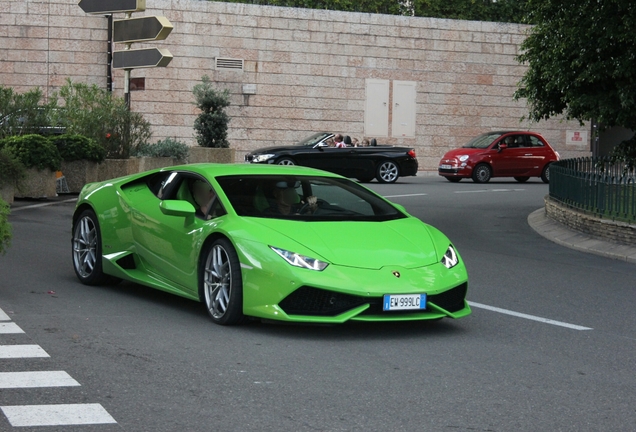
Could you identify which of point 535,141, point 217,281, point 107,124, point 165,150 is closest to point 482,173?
point 535,141

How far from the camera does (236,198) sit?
9.13m

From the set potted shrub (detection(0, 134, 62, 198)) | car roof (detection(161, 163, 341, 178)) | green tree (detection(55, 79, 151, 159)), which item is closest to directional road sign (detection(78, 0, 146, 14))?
green tree (detection(55, 79, 151, 159))

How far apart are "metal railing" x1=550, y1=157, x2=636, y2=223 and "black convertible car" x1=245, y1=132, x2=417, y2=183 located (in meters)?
12.4

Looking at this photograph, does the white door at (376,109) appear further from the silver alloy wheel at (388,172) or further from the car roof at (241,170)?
the car roof at (241,170)

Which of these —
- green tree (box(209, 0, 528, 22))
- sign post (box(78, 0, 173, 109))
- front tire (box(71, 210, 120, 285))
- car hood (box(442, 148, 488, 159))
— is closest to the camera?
front tire (box(71, 210, 120, 285))

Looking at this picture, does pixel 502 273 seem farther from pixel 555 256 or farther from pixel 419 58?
pixel 419 58

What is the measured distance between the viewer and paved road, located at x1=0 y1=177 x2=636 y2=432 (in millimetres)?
5949

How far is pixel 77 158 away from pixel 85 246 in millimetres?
12062

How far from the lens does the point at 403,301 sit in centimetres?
819

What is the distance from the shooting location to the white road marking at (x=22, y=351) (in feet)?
24.0

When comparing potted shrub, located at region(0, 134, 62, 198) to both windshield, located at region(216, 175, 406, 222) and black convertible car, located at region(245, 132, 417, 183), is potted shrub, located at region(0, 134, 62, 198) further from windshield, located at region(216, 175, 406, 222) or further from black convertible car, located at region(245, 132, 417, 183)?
windshield, located at region(216, 175, 406, 222)

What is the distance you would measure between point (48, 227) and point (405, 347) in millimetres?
9641

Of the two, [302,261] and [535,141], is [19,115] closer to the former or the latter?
[302,261]

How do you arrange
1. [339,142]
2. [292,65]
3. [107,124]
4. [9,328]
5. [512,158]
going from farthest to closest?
[292,65] < [512,158] < [339,142] < [107,124] < [9,328]
